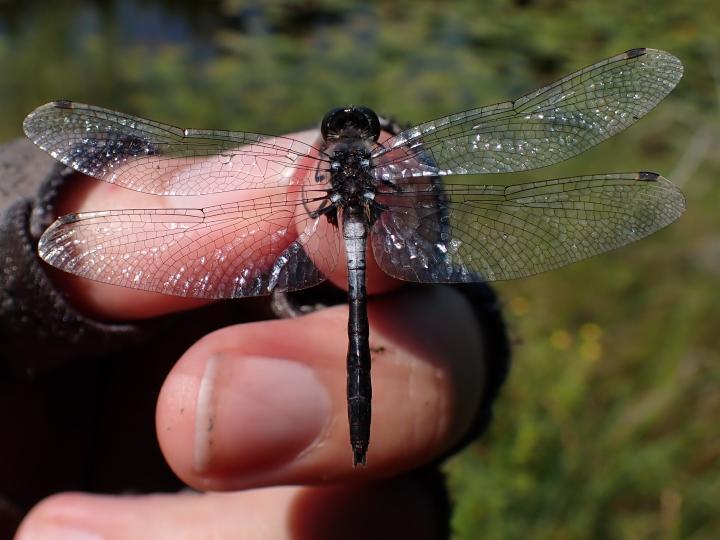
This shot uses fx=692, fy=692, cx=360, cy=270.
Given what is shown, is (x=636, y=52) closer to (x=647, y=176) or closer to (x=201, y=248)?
(x=647, y=176)

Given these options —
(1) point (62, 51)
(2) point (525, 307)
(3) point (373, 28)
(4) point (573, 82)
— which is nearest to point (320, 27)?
(3) point (373, 28)

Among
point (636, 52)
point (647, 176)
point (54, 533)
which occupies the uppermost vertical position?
point (636, 52)

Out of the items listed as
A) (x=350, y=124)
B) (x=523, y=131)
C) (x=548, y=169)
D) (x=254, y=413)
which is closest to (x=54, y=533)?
(x=254, y=413)

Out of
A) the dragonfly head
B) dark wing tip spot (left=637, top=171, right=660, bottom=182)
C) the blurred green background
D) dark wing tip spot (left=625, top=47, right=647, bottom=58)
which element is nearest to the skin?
the dragonfly head

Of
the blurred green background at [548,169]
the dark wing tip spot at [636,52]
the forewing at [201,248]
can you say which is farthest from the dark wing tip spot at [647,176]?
the blurred green background at [548,169]

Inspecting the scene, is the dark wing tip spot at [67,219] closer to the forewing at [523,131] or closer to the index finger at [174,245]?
the index finger at [174,245]

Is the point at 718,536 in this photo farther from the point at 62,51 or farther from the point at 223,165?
the point at 62,51

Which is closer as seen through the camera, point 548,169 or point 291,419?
point 291,419
